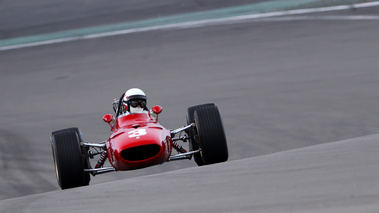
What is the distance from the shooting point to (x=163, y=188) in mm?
6398

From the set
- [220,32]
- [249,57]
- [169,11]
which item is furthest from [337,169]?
[169,11]

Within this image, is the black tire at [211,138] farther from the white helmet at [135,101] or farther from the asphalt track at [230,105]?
the asphalt track at [230,105]

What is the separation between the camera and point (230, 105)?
43.7ft

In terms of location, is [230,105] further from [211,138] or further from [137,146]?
Answer: [137,146]

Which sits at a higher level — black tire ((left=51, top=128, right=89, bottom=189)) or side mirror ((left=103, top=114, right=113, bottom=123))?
side mirror ((left=103, top=114, right=113, bottom=123))

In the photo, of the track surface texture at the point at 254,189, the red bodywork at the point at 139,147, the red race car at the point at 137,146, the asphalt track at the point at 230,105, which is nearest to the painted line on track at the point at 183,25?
the asphalt track at the point at 230,105

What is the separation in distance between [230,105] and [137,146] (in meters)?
4.92

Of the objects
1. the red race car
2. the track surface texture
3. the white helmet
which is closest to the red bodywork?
the red race car

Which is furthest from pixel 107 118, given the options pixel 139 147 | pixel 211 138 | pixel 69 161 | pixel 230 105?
pixel 230 105

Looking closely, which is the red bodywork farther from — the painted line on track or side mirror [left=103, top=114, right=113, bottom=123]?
the painted line on track

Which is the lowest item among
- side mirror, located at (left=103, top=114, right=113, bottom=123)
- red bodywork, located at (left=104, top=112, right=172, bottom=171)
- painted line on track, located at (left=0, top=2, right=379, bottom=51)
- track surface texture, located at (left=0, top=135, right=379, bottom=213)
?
track surface texture, located at (left=0, top=135, right=379, bottom=213)

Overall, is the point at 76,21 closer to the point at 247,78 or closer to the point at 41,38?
the point at 41,38

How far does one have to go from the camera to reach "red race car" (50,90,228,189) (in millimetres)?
8688

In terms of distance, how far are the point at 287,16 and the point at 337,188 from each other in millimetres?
14442
